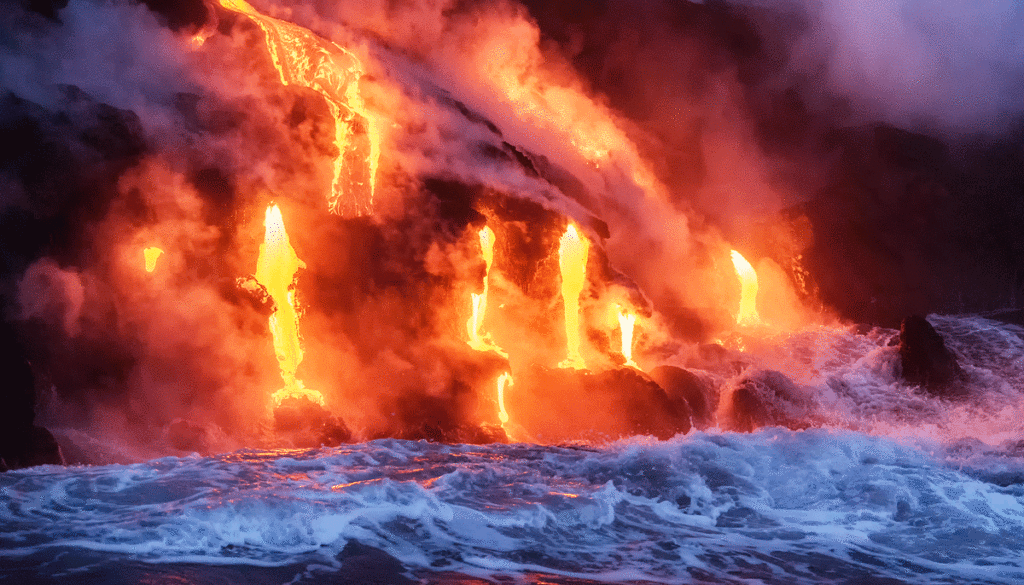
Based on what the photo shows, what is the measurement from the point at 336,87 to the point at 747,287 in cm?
1199

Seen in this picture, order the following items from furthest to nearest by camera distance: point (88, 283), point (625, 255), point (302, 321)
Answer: point (625, 255), point (302, 321), point (88, 283)

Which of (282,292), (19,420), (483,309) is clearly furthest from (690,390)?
(19,420)

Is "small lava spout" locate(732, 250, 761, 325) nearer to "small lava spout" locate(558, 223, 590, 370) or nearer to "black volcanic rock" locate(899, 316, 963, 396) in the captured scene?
"black volcanic rock" locate(899, 316, 963, 396)

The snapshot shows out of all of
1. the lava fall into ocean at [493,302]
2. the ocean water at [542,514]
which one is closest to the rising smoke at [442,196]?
the lava fall into ocean at [493,302]

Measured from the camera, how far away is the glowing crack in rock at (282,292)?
54.2ft

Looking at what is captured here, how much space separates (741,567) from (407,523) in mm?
3431

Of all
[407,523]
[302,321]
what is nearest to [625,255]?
[302,321]

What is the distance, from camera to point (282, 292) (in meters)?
17.0

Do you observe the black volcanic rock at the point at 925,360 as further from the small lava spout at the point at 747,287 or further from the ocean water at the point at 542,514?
the ocean water at the point at 542,514

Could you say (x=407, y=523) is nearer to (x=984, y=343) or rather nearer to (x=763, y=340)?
(x=763, y=340)

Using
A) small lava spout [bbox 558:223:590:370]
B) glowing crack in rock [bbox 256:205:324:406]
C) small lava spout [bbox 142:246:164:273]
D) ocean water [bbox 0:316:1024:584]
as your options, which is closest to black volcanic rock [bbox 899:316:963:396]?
ocean water [bbox 0:316:1024:584]

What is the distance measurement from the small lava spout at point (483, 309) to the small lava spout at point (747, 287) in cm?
773

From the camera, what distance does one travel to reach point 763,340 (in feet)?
69.4

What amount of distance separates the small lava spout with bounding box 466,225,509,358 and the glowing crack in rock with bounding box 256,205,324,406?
11.2ft
